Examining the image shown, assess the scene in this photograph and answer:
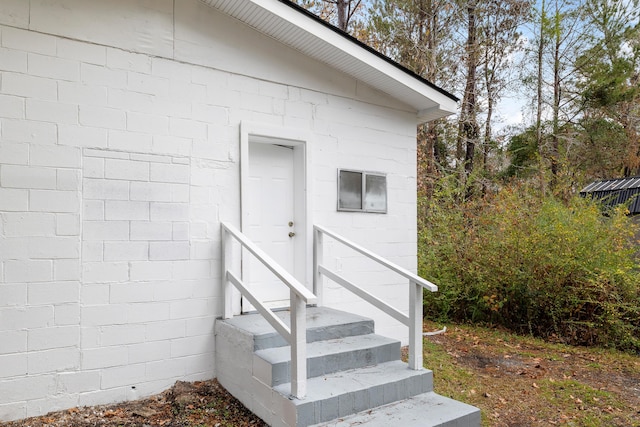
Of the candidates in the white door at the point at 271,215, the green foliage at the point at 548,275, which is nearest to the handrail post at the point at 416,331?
the white door at the point at 271,215

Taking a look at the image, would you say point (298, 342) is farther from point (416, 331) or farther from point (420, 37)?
point (420, 37)

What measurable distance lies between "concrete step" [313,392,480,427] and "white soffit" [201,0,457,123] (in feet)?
11.8

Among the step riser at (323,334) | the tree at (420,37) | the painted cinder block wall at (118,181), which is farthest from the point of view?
the tree at (420,37)

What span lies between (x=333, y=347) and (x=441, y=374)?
171 centimetres

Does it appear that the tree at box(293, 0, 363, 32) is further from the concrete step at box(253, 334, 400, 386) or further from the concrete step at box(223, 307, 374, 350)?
the concrete step at box(253, 334, 400, 386)

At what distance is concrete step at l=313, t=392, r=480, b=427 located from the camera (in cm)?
329

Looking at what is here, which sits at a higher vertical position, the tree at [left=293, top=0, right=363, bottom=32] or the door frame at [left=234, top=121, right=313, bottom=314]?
the tree at [left=293, top=0, right=363, bottom=32]

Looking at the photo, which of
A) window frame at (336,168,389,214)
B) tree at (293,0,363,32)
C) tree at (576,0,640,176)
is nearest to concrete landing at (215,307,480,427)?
window frame at (336,168,389,214)

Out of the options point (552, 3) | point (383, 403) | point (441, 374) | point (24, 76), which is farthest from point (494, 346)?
point (552, 3)

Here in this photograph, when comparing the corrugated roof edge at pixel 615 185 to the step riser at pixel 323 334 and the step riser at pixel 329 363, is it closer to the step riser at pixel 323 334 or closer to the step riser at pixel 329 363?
the step riser at pixel 323 334

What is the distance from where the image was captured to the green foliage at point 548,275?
6348 millimetres

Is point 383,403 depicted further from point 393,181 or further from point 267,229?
point 393,181

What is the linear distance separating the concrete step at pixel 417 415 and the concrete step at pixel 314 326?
0.86 metres

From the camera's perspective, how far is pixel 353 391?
3443 millimetres
